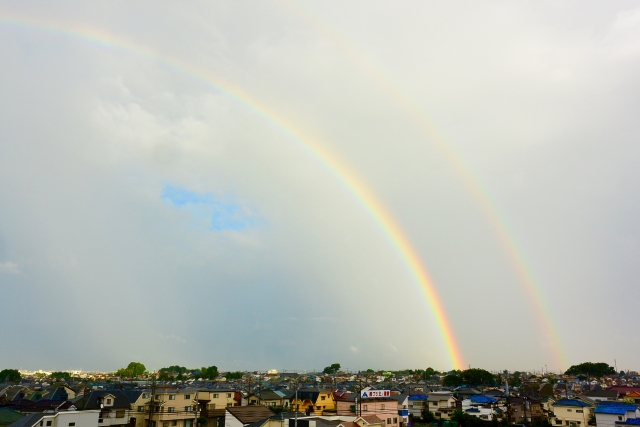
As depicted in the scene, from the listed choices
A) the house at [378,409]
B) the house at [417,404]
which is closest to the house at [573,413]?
the house at [417,404]

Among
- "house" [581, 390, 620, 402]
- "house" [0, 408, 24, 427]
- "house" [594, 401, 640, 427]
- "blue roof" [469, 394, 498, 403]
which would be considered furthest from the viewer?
"house" [581, 390, 620, 402]

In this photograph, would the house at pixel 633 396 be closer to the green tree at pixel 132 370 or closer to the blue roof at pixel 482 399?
the blue roof at pixel 482 399

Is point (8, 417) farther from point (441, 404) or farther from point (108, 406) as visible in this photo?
point (441, 404)

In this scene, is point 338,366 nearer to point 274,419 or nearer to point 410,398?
point 410,398

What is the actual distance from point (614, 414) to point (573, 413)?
25.7 feet

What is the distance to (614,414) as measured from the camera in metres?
41.7

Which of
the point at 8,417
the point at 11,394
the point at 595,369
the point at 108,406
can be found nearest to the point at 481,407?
the point at 108,406

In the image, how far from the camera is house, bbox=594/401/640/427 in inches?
1600

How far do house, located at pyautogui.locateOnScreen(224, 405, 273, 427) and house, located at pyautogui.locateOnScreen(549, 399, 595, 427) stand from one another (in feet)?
111

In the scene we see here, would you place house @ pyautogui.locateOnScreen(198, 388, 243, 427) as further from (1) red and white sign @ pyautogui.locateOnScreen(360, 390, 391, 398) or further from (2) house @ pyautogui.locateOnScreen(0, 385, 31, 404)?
(2) house @ pyautogui.locateOnScreen(0, 385, 31, 404)

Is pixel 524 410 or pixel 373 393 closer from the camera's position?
pixel 373 393

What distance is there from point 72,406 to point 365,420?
28229 millimetres

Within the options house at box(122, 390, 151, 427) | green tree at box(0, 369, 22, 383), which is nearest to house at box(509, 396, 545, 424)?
house at box(122, 390, 151, 427)

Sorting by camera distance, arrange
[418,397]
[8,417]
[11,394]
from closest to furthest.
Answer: [8,417] < [11,394] < [418,397]
